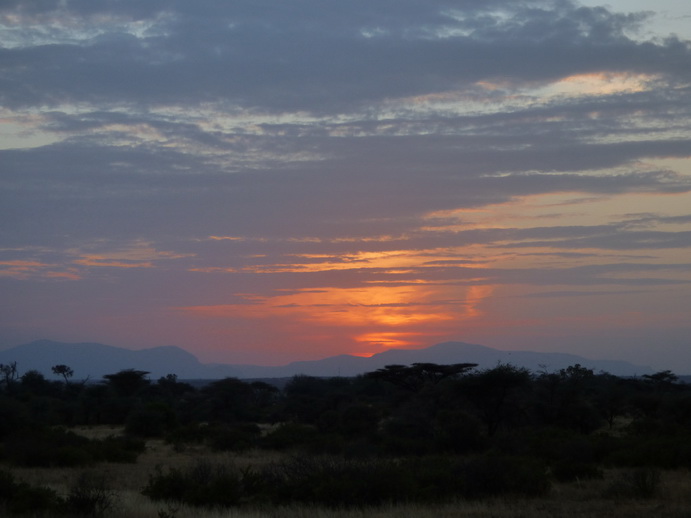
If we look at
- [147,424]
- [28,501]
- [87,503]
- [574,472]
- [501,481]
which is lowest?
[147,424]

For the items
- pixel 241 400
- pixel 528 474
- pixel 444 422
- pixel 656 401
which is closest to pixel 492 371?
pixel 444 422

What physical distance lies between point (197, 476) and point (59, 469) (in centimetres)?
1065

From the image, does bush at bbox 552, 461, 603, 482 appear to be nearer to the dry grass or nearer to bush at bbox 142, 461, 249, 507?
the dry grass

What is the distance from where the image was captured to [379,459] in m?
21.4

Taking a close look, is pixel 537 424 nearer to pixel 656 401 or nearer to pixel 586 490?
pixel 656 401

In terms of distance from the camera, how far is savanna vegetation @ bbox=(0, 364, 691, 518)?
53.1 ft

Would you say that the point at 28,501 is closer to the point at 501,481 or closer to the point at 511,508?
the point at 511,508

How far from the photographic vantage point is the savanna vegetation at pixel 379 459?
16188 millimetres

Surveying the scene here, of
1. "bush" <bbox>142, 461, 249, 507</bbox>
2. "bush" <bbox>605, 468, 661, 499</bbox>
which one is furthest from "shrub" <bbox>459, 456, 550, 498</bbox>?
"bush" <bbox>142, 461, 249, 507</bbox>

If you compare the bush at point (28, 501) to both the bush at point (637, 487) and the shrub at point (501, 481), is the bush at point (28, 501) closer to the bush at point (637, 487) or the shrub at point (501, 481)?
the shrub at point (501, 481)

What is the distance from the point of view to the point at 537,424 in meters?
40.6

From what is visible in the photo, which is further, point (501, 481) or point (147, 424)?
point (147, 424)

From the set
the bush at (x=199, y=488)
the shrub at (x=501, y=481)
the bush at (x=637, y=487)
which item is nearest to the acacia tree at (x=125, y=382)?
the bush at (x=199, y=488)

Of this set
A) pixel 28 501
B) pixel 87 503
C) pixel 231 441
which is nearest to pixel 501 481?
pixel 87 503
